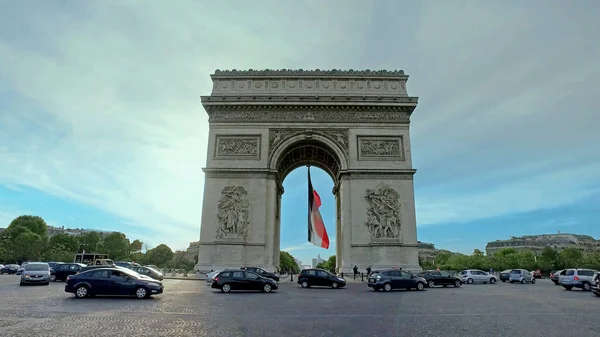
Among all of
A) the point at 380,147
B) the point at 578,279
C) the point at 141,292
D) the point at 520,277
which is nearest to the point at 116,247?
the point at 380,147

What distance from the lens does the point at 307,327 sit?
301 inches

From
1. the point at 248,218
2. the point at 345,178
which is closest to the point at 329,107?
the point at 345,178

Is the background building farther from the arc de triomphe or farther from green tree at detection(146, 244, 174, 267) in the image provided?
the arc de triomphe

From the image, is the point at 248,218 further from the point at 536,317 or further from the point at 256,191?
the point at 536,317

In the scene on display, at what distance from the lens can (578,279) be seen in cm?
2161

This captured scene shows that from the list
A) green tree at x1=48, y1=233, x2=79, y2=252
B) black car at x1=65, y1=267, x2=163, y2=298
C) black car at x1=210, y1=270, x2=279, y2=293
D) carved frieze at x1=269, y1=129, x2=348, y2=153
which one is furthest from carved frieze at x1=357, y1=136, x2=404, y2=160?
green tree at x1=48, y1=233, x2=79, y2=252

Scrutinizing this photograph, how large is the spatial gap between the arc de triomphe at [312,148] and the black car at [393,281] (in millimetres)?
7173

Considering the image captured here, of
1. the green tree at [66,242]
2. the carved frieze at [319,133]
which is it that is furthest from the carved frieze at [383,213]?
the green tree at [66,242]

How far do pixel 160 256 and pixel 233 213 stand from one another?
55.8 m

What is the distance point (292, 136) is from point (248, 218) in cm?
785

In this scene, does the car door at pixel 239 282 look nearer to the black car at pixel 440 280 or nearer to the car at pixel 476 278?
the black car at pixel 440 280

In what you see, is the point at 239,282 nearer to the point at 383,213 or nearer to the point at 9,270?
the point at 383,213

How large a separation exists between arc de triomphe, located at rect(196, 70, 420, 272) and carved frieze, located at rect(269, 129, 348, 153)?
3.4 inches

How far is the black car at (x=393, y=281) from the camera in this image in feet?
61.7
